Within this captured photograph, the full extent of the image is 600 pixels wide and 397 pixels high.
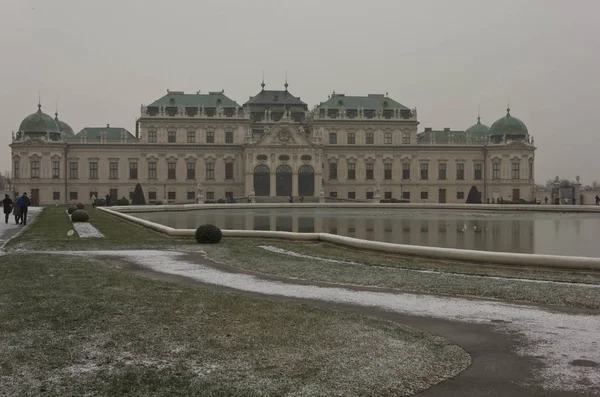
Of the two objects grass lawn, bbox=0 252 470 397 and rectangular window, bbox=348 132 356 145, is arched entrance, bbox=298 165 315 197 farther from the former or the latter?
grass lawn, bbox=0 252 470 397

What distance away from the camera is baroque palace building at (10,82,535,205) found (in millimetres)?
80000

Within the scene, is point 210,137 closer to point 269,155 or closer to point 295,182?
point 269,155

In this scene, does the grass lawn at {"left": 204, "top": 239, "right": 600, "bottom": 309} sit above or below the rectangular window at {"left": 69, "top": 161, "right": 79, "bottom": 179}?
below

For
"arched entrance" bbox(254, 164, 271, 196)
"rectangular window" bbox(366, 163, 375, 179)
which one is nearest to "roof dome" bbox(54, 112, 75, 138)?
"arched entrance" bbox(254, 164, 271, 196)

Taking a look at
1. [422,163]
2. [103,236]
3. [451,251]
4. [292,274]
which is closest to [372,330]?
[292,274]

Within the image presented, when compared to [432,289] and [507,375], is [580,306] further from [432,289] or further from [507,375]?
[507,375]

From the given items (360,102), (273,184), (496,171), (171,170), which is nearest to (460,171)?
(496,171)

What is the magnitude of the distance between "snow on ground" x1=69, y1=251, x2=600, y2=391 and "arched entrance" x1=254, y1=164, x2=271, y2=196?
213ft

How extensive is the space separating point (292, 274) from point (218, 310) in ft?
16.2

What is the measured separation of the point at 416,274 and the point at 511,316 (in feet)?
14.4

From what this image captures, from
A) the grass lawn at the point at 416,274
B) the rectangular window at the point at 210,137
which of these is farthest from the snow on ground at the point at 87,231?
the rectangular window at the point at 210,137

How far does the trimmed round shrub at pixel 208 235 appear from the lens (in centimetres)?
2160

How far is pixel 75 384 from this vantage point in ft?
20.3

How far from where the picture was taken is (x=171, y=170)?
82.4 metres
